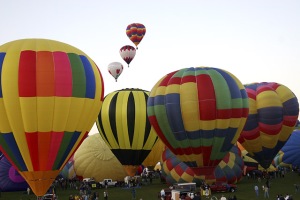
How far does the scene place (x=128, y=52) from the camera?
41062mm

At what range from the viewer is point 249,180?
1196 inches

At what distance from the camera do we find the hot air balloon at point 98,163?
102ft

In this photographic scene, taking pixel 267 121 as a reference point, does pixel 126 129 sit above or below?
below

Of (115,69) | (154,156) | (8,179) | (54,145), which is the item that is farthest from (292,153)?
(54,145)

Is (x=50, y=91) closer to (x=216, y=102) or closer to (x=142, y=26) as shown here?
(x=216, y=102)

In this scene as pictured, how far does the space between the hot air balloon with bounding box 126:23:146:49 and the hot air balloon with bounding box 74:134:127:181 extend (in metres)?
12.0

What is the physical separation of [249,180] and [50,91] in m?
17.9

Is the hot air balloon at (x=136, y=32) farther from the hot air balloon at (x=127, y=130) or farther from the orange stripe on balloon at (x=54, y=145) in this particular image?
the orange stripe on balloon at (x=54, y=145)

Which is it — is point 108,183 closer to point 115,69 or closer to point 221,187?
point 221,187

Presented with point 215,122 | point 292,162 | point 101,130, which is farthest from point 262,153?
point 101,130

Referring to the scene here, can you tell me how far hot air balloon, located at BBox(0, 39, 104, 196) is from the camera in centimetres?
1786

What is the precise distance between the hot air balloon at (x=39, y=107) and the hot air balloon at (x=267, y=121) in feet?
49.3

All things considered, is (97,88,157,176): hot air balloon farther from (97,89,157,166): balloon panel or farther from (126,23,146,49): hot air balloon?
(126,23,146,49): hot air balloon

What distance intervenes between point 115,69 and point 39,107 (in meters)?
25.4
